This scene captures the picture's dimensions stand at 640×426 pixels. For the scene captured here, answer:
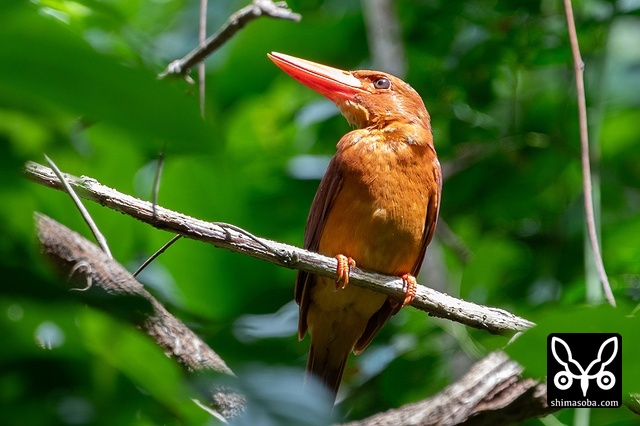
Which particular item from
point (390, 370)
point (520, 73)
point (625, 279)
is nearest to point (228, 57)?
point (520, 73)

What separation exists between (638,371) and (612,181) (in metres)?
4.61

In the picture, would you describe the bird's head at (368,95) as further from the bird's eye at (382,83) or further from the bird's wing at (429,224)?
the bird's wing at (429,224)

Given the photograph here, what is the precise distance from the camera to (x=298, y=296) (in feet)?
12.8

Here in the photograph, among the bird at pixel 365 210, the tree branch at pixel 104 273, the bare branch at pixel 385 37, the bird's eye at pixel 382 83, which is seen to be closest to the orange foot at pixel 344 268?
the bird at pixel 365 210

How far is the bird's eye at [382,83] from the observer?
4.34 metres

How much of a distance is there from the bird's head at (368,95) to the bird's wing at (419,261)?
1.30 ft

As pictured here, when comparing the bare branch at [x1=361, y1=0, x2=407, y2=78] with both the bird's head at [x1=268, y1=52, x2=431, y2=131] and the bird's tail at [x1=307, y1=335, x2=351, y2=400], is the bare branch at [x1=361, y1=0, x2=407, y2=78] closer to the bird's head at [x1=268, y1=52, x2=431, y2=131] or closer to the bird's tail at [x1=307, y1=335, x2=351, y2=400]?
the bird's head at [x1=268, y1=52, x2=431, y2=131]

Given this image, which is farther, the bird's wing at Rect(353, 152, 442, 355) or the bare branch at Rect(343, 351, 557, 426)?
the bird's wing at Rect(353, 152, 442, 355)

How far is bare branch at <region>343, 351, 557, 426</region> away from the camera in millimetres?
3391

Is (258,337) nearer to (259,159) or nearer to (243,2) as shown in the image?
(259,159)

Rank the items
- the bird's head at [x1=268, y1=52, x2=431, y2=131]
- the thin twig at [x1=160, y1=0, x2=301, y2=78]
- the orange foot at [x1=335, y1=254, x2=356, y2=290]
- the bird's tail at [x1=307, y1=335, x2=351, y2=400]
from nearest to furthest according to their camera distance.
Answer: the orange foot at [x1=335, y1=254, x2=356, y2=290]
the thin twig at [x1=160, y1=0, x2=301, y2=78]
the bird's tail at [x1=307, y1=335, x2=351, y2=400]
the bird's head at [x1=268, y1=52, x2=431, y2=131]

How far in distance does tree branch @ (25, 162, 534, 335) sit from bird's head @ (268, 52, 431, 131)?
130cm

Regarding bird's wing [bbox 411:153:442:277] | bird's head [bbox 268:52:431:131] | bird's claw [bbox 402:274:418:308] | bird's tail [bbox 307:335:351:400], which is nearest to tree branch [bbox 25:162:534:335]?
bird's claw [bbox 402:274:418:308]

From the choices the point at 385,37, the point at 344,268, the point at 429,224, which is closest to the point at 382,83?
the point at 385,37
